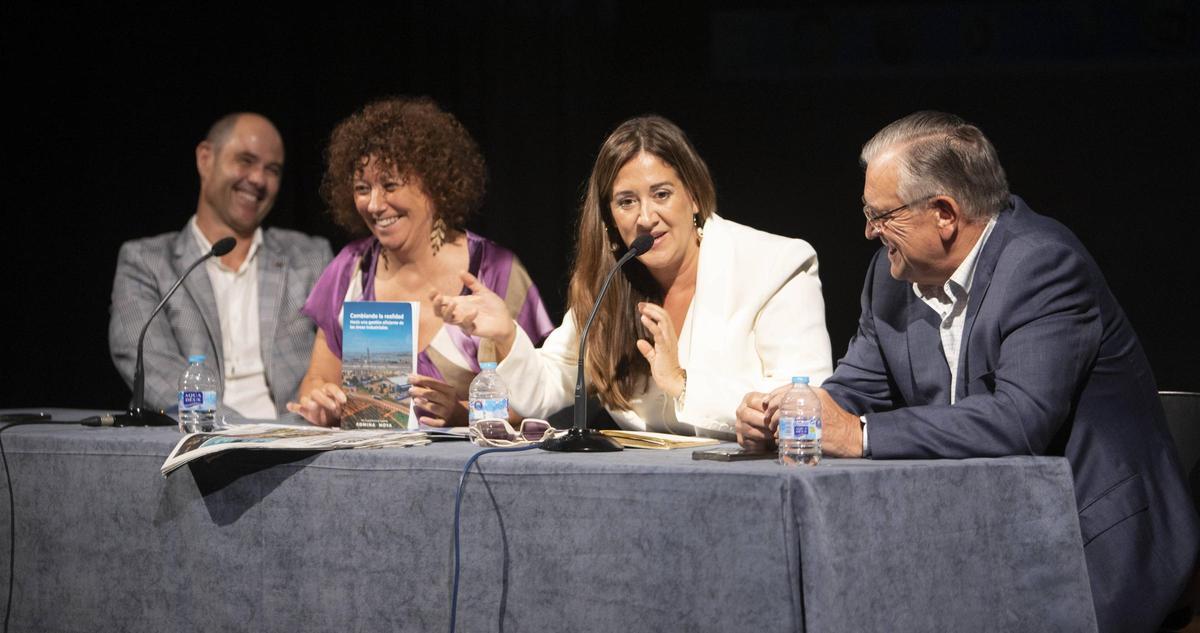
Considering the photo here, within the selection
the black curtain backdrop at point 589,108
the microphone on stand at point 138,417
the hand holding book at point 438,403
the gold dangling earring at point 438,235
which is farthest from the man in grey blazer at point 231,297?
the hand holding book at point 438,403

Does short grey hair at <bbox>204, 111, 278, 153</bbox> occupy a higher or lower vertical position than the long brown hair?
higher

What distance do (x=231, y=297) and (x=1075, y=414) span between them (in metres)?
2.78

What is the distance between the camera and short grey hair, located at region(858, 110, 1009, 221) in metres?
2.12

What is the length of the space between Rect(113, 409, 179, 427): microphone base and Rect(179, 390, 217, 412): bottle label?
0.47 feet

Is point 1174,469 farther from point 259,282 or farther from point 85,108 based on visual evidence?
point 85,108

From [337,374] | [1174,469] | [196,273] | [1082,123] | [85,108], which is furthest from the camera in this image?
[85,108]

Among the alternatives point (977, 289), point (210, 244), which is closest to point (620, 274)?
point (977, 289)

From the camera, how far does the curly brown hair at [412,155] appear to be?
3.44 m

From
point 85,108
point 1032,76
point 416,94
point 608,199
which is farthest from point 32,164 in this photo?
point 1032,76

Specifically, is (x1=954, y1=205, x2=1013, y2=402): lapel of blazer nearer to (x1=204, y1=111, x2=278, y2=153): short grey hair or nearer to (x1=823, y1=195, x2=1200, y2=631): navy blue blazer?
(x1=823, y1=195, x2=1200, y2=631): navy blue blazer

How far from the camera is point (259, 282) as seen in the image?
3826mm

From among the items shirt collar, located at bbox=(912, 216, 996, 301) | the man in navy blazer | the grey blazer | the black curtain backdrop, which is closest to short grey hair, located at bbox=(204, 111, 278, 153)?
the black curtain backdrop

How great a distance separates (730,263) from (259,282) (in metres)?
1.84

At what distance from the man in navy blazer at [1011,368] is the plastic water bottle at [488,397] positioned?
52cm
